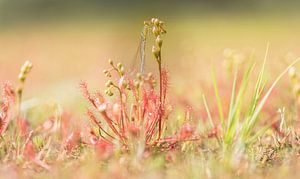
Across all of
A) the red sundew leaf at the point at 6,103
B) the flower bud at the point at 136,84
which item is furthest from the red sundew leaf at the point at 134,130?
the red sundew leaf at the point at 6,103

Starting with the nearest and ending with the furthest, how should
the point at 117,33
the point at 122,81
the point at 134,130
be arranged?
1. the point at 134,130
2. the point at 122,81
3. the point at 117,33

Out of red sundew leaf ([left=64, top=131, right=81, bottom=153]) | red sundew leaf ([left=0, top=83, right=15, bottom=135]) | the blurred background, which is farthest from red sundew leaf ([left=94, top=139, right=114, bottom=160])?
the blurred background

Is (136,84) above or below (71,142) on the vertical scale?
above

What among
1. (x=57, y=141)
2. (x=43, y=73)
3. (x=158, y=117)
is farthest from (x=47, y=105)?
(x=43, y=73)

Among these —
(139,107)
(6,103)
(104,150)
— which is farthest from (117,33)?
(104,150)

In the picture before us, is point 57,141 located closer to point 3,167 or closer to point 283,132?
point 3,167

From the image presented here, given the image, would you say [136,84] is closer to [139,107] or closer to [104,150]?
[139,107]

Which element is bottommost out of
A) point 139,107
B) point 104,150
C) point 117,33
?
point 104,150

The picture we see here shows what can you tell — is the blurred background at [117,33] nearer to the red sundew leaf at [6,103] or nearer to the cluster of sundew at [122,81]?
the red sundew leaf at [6,103]
